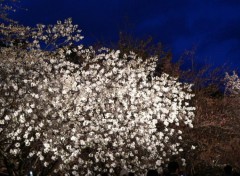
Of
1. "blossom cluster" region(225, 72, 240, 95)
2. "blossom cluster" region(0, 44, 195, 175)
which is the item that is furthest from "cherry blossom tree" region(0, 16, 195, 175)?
"blossom cluster" region(225, 72, 240, 95)

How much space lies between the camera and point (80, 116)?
12.0 m

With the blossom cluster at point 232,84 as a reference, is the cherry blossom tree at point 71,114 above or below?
below

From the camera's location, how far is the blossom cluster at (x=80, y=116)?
11.3 m

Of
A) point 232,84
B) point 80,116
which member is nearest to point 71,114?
point 80,116

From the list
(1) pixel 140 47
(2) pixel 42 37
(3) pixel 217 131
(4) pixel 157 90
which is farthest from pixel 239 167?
(1) pixel 140 47

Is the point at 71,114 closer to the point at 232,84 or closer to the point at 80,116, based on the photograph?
the point at 80,116

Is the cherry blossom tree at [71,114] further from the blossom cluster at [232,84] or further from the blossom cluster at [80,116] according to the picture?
the blossom cluster at [232,84]

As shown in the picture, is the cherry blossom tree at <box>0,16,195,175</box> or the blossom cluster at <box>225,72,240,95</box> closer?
the cherry blossom tree at <box>0,16,195,175</box>

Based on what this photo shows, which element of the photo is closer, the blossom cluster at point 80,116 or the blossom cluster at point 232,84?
the blossom cluster at point 80,116

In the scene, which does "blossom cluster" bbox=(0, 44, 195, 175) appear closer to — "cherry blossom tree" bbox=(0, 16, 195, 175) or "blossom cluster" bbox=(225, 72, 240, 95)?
"cherry blossom tree" bbox=(0, 16, 195, 175)

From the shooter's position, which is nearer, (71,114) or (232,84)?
(71,114)

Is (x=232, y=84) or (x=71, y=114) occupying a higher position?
(x=232, y=84)

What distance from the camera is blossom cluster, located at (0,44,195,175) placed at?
37.2 ft

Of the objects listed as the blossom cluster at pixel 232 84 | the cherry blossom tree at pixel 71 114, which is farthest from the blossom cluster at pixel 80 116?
the blossom cluster at pixel 232 84
